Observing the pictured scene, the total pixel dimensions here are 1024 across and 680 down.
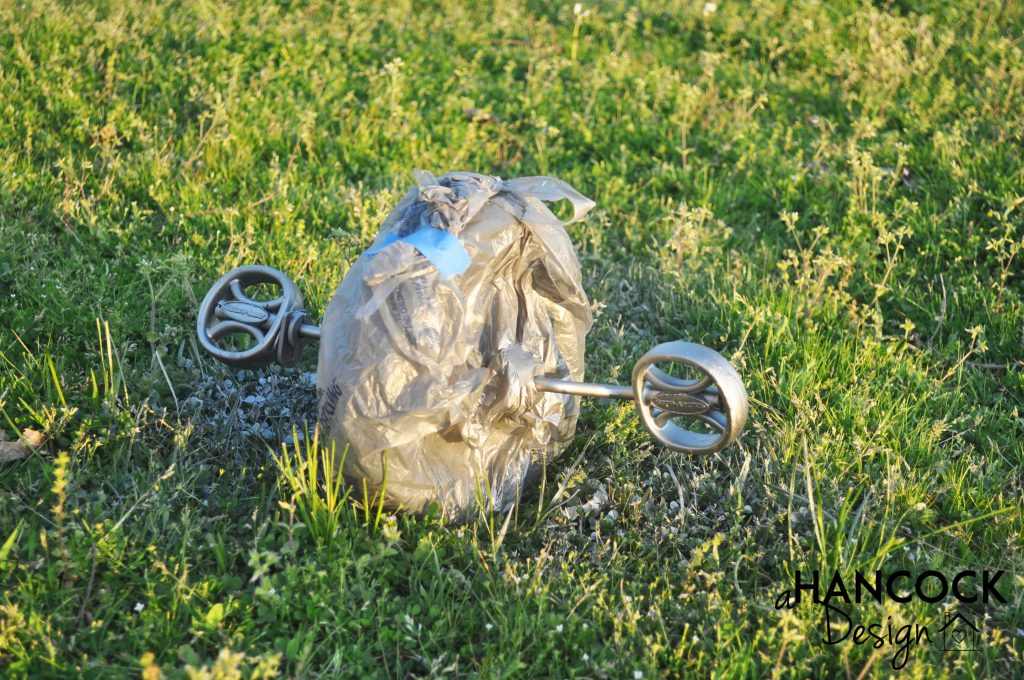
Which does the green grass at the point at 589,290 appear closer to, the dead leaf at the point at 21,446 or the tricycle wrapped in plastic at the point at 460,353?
the dead leaf at the point at 21,446

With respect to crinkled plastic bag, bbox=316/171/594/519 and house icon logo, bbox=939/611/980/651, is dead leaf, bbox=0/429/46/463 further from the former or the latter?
house icon logo, bbox=939/611/980/651

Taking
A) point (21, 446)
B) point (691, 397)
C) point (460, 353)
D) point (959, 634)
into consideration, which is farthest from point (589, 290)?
point (21, 446)

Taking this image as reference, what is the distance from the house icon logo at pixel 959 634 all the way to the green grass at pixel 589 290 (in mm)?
28

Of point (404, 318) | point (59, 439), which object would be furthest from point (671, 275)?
point (59, 439)

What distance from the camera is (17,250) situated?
3.44 metres

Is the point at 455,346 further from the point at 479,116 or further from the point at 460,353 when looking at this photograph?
the point at 479,116

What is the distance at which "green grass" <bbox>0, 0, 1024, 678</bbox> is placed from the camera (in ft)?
7.59

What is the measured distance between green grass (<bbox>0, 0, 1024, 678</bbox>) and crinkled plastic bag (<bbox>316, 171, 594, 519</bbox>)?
134 millimetres

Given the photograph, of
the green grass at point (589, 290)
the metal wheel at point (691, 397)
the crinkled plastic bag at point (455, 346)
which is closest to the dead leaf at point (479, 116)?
the green grass at point (589, 290)

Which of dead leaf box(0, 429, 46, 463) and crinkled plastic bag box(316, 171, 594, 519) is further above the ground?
crinkled plastic bag box(316, 171, 594, 519)

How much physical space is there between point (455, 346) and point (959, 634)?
4.84 ft

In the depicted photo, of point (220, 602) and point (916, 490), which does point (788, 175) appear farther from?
point (220, 602)

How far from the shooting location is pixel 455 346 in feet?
8.25

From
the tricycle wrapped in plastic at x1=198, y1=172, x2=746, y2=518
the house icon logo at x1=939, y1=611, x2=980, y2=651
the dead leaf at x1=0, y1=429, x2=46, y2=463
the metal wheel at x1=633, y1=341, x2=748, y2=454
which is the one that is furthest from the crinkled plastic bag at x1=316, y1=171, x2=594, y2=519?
the house icon logo at x1=939, y1=611, x2=980, y2=651
